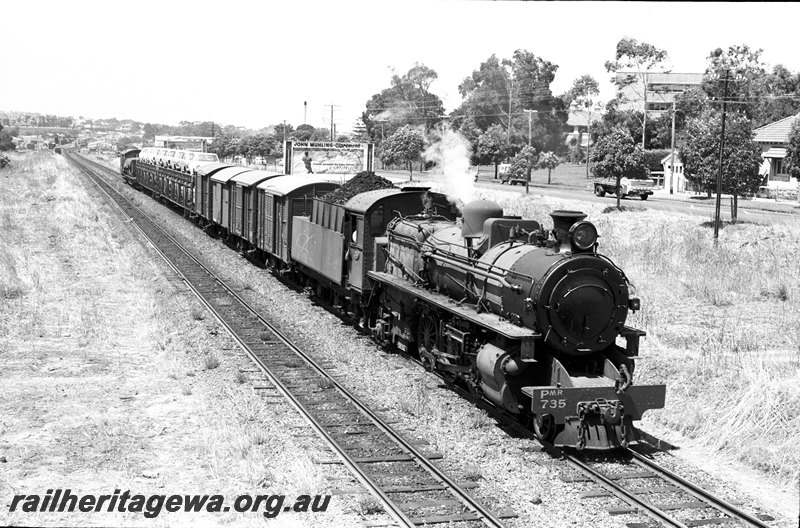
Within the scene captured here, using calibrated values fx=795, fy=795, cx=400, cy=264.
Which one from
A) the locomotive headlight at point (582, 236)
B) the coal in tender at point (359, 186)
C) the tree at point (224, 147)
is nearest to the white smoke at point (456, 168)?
the coal in tender at point (359, 186)

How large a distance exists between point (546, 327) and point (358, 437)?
3.13 m

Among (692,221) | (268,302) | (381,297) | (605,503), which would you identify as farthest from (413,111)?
(605,503)

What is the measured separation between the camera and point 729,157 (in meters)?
36.2

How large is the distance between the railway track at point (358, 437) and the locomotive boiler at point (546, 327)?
1.71 meters

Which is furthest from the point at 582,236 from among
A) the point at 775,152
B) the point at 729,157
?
the point at 775,152

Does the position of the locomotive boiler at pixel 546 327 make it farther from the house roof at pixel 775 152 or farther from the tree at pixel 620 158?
the house roof at pixel 775 152

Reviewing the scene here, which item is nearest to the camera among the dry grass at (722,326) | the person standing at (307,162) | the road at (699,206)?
the dry grass at (722,326)

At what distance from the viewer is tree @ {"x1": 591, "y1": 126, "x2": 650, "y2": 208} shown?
138 feet

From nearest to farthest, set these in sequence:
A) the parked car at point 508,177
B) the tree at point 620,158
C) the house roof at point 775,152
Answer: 1. the tree at point 620,158
2. the house roof at point 775,152
3. the parked car at point 508,177

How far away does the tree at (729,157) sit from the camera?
1422 inches

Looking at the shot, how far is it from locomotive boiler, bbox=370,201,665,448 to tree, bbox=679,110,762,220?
2598 centimetres

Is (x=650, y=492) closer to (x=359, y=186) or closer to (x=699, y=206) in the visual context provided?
(x=359, y=186)

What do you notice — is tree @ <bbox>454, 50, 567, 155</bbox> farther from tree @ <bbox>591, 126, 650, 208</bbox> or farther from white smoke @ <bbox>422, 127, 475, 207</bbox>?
white smoke @ <bbox>422, 127, 475, 207</bbox>

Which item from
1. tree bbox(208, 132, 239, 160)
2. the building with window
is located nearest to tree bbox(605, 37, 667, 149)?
the building with window
